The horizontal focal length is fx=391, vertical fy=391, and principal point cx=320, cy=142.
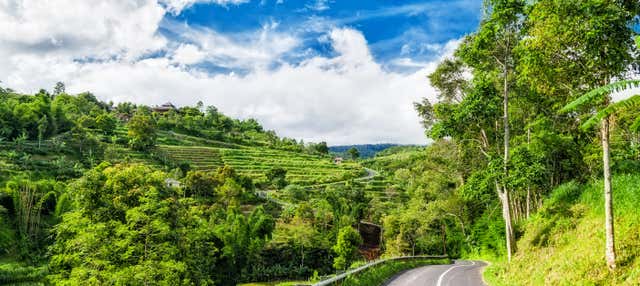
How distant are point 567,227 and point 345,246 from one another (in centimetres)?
2649

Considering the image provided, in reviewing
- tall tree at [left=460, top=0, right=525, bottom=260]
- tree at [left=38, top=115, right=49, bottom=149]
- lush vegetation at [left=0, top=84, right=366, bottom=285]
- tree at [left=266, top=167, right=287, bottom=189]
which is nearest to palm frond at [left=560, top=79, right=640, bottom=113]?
tall tree at [left=460, top=0, right=525, bottom=260]

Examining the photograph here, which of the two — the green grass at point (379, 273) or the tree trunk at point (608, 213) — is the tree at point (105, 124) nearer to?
the green grass at point (379, 273)

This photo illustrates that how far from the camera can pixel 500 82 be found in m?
17.8

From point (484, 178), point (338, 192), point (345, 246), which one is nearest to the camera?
point (484, 178)

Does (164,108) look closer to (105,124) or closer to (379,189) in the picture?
(105,124)

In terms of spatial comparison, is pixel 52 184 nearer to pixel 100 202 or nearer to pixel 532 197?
pixel 100 202

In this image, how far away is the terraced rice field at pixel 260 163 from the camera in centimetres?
7706

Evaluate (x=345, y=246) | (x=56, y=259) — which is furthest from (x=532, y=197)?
(x=56, y=259)

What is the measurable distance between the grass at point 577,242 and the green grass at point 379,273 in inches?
159

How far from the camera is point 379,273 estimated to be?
15.4 meters

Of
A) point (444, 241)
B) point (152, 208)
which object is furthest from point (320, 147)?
point (152, 208)

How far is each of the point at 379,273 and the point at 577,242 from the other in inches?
270

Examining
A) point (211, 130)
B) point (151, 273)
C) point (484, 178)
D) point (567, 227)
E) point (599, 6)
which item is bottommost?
point (151, 273)

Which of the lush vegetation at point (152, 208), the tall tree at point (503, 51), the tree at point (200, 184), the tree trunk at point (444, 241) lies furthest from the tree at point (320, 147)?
the tall tree at point (503, 51)
